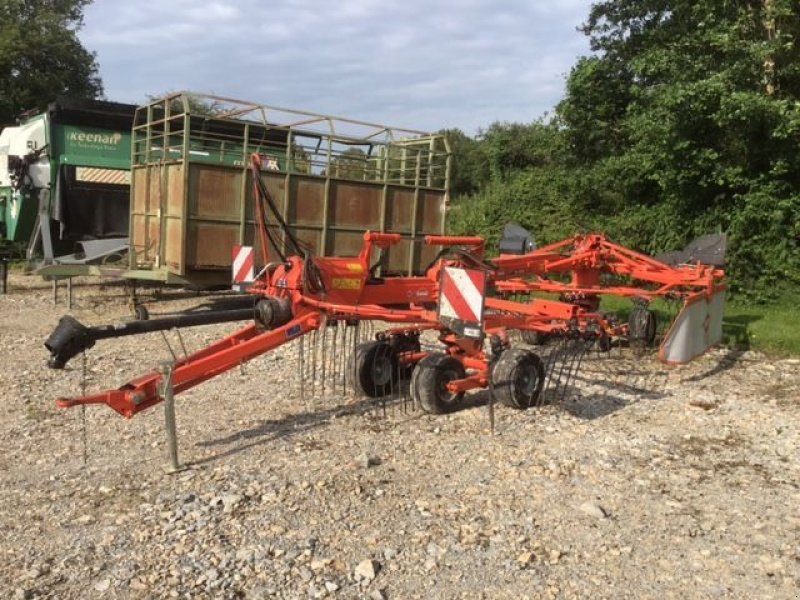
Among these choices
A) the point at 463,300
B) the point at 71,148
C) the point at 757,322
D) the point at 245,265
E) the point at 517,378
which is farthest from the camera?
the point at 71,148

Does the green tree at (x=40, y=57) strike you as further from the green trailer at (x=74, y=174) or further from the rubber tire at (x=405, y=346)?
the rubber tire at (x=405, y=346)

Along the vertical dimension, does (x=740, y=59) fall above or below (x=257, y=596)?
above

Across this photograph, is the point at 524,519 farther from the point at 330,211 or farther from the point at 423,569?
the point at 330,211

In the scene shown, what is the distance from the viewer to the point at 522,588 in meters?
3.47

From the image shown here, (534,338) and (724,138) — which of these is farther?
(724,138)


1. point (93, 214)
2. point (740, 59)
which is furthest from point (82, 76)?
point (740, 59)

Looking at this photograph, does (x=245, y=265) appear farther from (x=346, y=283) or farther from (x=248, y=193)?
(x=248, y=193)

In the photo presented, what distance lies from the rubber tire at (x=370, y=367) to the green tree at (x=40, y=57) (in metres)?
23.1

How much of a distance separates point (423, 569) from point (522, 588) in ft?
1.54

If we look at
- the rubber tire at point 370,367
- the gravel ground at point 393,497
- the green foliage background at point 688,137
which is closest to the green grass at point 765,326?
the green foliage background at point 688,137

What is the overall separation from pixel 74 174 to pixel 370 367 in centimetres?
789

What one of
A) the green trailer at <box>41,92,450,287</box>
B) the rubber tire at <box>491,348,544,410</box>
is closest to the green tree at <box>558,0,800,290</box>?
the green trailer at <box>41,92,450,287</box>

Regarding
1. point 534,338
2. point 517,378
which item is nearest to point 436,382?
point 517,378

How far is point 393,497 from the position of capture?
445cm
